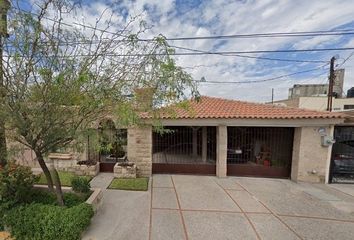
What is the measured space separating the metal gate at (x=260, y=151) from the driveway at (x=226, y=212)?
117 cm

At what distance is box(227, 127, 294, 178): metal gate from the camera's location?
972 cm

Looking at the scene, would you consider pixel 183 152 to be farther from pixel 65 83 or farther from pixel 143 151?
pixel 65 83

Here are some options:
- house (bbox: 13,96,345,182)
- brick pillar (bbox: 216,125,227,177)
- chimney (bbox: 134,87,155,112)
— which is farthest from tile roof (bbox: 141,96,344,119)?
chimney (bbox: 134,87,155,112)

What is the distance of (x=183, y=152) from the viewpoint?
1009 centimetres

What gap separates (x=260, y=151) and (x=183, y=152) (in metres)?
3.73

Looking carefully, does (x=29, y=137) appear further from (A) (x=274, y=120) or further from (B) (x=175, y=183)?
(A) (x=274, y=120)

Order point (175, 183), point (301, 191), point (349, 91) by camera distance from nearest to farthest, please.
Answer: point (301, 191), point (175, 183), point (349, 91)

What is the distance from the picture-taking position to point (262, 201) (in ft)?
22.3

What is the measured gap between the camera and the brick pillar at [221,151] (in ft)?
30.3

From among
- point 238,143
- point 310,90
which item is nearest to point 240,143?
point 238,143

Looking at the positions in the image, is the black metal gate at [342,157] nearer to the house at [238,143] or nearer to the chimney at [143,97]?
the house at [238,143]

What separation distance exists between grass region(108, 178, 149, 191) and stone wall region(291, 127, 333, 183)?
670 cm

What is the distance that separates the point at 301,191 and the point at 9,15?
10.1 metres

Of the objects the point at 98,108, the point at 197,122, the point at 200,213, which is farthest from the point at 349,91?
the point at 98,108
